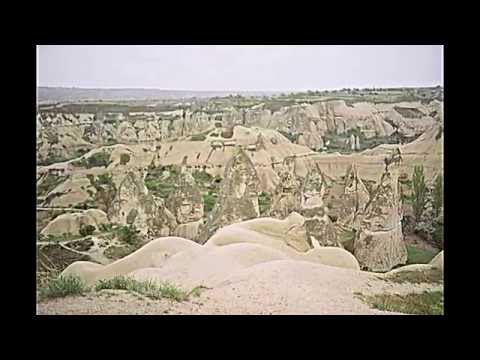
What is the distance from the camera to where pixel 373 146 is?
453cm

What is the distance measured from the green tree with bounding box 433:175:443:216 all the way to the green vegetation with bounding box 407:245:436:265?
0.83 feet

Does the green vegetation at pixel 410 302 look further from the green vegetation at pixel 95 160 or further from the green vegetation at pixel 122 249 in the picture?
the green vegetation at pixel 95 160

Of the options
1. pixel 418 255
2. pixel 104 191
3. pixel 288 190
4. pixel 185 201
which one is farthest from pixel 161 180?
pixel 418 255

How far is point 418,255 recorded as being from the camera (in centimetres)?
453

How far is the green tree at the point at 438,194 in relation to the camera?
452 cm

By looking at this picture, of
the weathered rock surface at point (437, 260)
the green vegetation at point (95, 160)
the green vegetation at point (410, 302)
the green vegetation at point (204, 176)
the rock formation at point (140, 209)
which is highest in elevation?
the green vegetation at point (95, 160)

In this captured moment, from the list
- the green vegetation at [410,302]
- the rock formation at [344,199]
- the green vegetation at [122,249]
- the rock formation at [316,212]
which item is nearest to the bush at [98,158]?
the green vegetation at [122,249]

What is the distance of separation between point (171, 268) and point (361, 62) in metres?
1.79

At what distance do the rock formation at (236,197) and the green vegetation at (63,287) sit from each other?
0.82 metres

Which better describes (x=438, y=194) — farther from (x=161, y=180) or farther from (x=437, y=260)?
(x=161, y=180)

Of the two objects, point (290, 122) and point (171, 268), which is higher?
point (290, 122)

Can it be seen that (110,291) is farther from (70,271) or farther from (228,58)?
(228,58)
